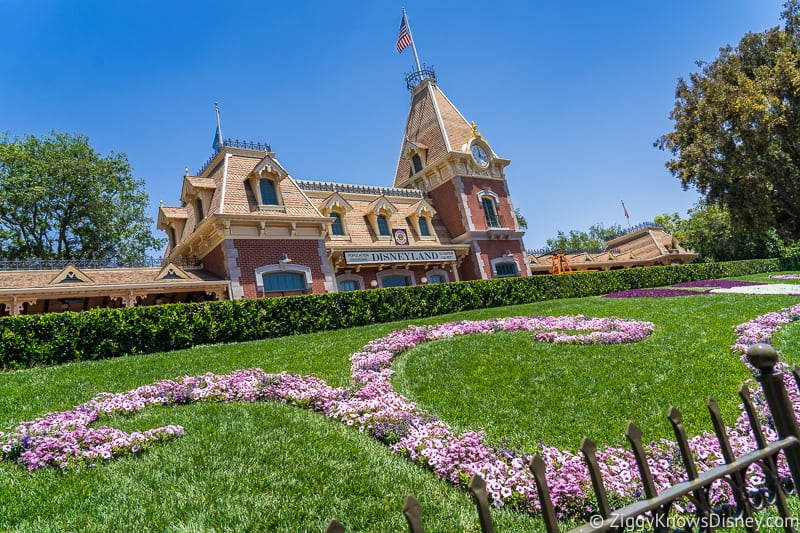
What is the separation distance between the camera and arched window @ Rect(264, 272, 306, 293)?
1916 cm

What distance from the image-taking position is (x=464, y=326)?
41.4 feet

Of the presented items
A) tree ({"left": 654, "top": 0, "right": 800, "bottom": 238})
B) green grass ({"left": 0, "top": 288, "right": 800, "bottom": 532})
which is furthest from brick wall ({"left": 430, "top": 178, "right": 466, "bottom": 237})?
green grass ({"left": 0, "top": 288, "right": 800, "bottom": 532})

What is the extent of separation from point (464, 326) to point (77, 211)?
33476mm

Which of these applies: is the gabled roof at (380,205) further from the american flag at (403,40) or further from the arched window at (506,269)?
the american flag at (403,40)

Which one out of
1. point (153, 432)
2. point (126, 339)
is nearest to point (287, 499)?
point (153, 432)

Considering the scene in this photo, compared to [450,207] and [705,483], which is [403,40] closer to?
[450,207]

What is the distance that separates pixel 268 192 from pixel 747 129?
87.6ft

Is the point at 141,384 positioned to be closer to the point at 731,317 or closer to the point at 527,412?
the point at 527,412

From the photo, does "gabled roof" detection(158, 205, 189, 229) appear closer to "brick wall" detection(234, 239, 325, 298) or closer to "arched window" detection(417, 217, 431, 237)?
"brick wall" detection(234, 239, 325, 298)

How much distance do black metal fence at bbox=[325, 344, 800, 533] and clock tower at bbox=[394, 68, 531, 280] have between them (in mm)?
24315

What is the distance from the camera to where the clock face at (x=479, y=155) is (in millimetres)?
29011

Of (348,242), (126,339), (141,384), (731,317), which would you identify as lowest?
(731,317)

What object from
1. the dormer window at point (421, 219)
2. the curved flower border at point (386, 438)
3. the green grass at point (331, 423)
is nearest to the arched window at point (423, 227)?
the dormer window at point (421, 219)

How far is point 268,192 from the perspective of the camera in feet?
67.6
